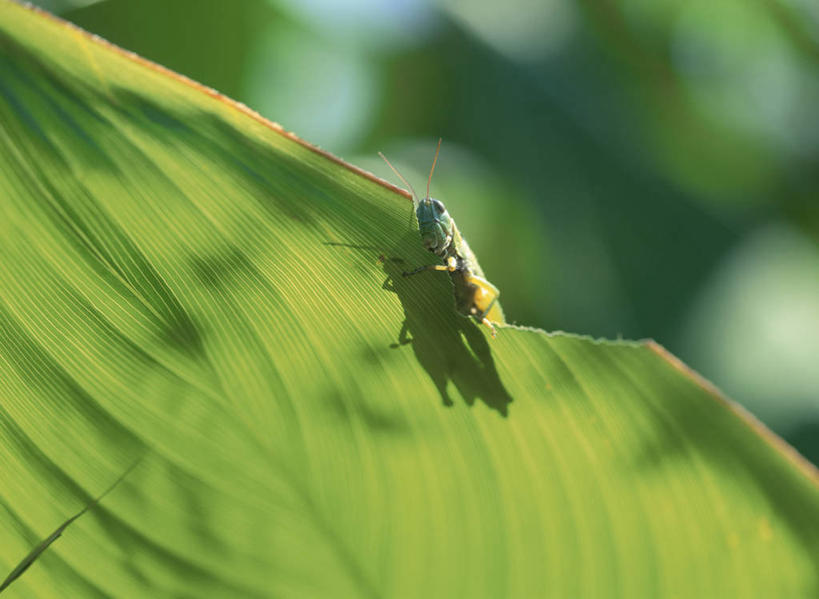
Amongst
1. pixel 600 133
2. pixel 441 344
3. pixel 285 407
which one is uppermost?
pixel 600 133

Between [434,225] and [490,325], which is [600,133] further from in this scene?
[490,325]

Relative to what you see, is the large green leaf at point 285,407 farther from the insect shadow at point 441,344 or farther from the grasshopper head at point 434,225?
the grasshopper head at point 434,225

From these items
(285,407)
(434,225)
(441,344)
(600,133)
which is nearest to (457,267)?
(434,225)

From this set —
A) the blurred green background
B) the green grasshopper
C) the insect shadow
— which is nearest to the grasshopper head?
the green grasshopper

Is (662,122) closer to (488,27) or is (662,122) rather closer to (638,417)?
(488,27)

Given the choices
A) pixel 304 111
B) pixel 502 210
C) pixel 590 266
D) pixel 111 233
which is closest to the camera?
pixel 111 233

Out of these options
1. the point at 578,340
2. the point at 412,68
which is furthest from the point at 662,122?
the point at 578,340
